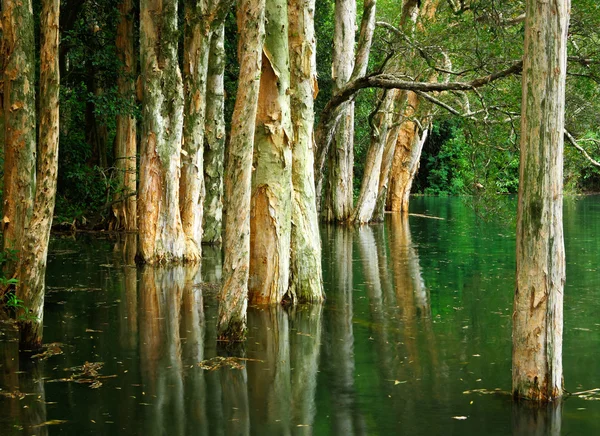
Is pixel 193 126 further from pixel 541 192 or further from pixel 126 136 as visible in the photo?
pixel 541 192

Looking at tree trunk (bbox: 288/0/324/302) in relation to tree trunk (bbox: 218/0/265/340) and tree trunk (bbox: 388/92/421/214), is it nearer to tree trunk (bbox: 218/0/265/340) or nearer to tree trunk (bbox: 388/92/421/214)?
tree trunk (bbox: 218/0/265/340)

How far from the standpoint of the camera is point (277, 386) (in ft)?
29.1

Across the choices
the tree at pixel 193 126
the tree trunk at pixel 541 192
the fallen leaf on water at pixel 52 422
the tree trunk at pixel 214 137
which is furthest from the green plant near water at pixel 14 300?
the tree trunk at pixel 214 137

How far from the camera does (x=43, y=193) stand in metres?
9.12

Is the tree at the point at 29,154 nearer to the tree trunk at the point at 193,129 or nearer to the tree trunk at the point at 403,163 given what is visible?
the tree trunk at the point at 193,129

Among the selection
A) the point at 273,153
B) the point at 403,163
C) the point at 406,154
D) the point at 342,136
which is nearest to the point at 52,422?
the point at 273,153

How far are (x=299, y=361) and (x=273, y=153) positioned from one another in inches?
145

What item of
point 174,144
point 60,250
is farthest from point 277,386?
point 60,250

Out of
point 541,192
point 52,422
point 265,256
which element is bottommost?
point 52,422

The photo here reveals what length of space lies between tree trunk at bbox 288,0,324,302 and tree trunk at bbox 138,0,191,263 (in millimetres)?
3869

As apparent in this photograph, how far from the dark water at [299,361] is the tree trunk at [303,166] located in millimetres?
551

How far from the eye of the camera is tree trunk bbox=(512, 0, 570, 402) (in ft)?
23.7

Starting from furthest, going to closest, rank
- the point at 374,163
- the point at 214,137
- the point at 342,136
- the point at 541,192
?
the point at 374,163 < the point at 342,136 < the point at 214,137 < the point at 541,192

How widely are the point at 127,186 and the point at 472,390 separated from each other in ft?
56.8
